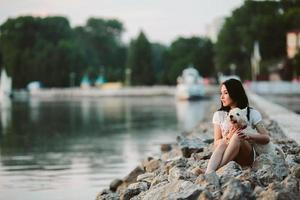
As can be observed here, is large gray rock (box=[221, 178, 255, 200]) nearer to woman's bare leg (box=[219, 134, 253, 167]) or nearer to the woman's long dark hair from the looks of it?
woman's bare leg (box=[219, 134, 253, 167])

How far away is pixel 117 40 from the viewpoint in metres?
187

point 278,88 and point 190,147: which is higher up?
point 190,147

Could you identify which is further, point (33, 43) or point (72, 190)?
point (33, 43)

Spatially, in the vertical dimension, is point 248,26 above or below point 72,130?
above

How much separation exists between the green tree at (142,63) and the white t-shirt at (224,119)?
126 metres

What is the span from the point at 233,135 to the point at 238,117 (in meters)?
0.22

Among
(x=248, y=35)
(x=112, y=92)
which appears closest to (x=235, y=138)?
(x=248, y=35)

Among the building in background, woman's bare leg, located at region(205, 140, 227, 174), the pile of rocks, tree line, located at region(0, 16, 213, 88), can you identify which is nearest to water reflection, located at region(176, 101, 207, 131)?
the pile of rocks

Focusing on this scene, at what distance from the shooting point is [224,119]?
10.1 m

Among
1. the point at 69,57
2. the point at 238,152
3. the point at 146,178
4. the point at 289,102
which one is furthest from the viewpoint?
the point at 69,57

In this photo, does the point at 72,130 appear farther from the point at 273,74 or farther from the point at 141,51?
the point at 141,51

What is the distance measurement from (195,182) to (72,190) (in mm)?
6306

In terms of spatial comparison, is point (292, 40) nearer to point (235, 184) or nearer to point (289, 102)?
point (289, 102)

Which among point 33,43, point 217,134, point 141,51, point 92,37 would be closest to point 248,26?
point 141,51
